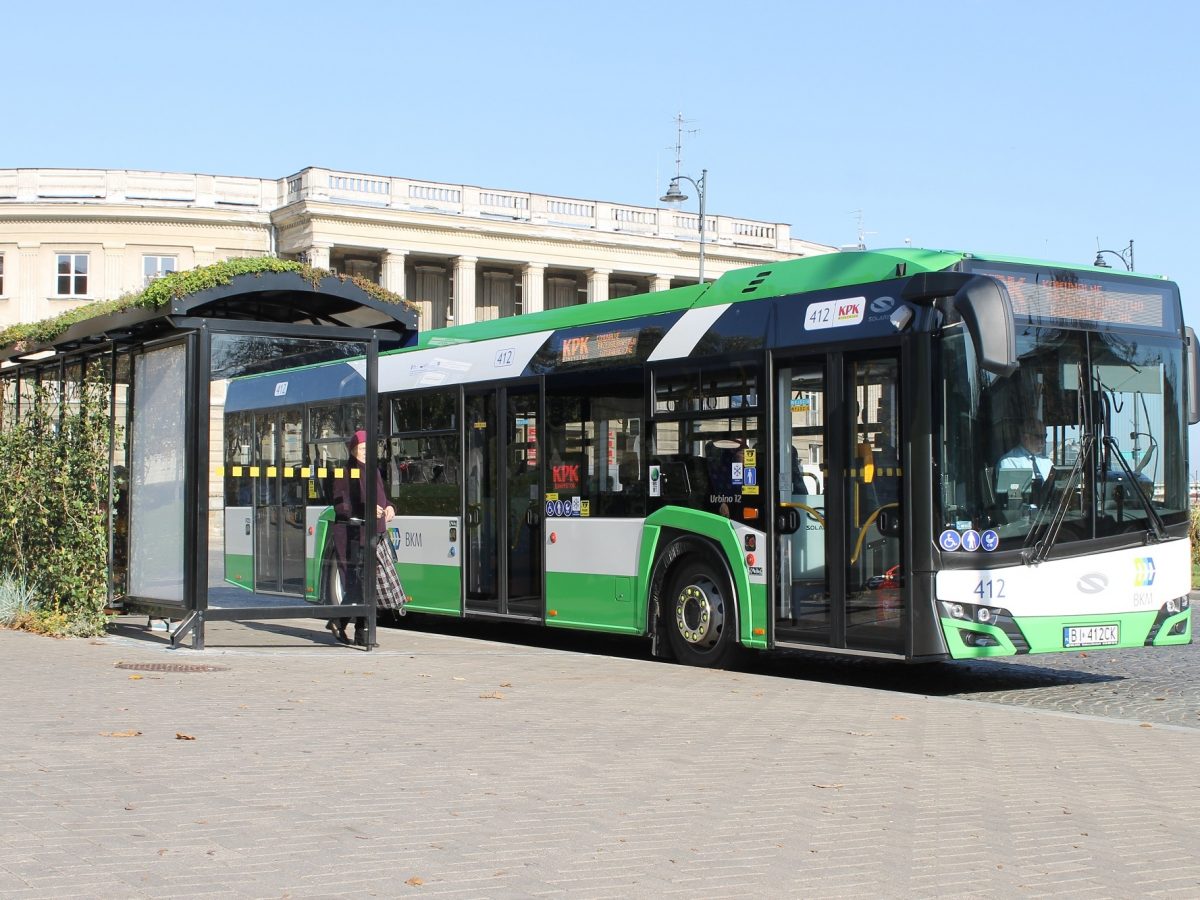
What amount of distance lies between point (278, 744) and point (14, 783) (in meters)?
1.66

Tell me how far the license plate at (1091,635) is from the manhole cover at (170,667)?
6.45 metres

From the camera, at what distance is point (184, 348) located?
1350 cm

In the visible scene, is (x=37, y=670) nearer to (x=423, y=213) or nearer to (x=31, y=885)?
(x=31, y=885)

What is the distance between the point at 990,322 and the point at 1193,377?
2.66 metres

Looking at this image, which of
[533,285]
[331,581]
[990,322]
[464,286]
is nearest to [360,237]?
[464,286]

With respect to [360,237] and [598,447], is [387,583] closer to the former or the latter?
[598,447]

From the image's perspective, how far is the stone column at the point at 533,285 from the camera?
7600 cm

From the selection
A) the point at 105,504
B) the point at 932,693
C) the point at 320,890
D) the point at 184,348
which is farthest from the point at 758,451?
the point at 320,890

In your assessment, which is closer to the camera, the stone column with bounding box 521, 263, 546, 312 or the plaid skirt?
the plaid skirt

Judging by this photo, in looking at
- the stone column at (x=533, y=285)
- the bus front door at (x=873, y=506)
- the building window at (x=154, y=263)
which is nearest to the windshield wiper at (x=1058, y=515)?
the bus front door at (x=873, y=506)

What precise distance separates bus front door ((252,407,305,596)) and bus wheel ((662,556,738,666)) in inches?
197

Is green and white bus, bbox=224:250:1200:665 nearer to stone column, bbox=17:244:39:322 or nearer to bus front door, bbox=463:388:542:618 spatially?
bus front door, bbox=463:388:542:618

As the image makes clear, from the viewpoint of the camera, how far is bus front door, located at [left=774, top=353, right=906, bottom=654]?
11.6 metres

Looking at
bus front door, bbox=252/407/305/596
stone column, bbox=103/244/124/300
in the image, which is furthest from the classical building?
bus front door, bbox=252/407/305/596
